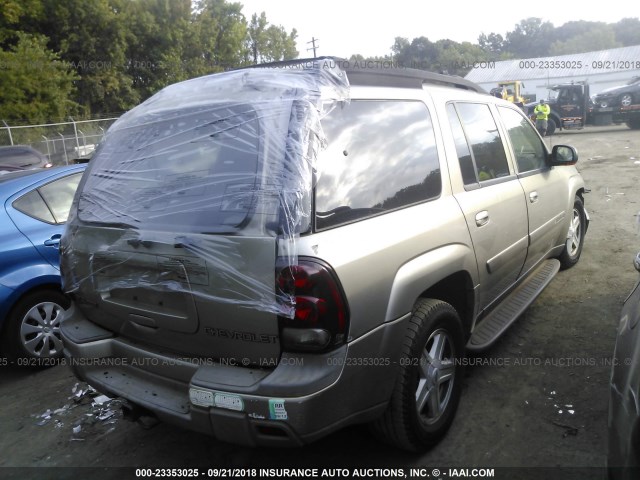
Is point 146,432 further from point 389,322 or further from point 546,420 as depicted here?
point 546,420

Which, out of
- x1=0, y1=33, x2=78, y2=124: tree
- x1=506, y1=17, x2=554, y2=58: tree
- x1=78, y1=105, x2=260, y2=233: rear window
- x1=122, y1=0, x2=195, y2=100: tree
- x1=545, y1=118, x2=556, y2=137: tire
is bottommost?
x1=545, y1=118, x2=556, y2=137: tire

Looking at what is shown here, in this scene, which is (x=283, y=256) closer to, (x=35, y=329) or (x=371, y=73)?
(x=371, y=73)

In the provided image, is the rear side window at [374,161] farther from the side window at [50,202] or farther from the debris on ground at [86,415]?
the side window at [50,202]

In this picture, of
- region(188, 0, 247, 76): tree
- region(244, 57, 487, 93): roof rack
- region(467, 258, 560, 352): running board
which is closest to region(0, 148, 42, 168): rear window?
region(244, 57, 487, 93): roof rack

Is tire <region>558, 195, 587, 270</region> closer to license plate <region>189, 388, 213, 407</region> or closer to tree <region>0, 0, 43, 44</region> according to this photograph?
license plate <region>189, 388, 213, 407</region>

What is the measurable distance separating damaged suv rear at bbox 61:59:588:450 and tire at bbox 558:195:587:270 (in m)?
2.42

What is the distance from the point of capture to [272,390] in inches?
77.9

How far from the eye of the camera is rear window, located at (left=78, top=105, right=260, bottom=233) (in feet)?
7.13

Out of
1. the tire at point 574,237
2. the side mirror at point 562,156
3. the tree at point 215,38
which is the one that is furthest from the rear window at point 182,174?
the tree at point 215,38

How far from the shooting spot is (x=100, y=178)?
279 cm

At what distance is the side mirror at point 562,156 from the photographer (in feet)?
14.4

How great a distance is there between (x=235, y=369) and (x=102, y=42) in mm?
36182

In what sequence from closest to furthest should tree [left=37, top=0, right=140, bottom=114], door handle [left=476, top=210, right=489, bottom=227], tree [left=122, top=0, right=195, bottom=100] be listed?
door handle [left=476, top=210, right=489, bottom=227], tree [left=37, top=0, right=140, bottom=114], tree [left=122, top=0, right=195, bottom=100]

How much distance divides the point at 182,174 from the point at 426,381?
160cm
